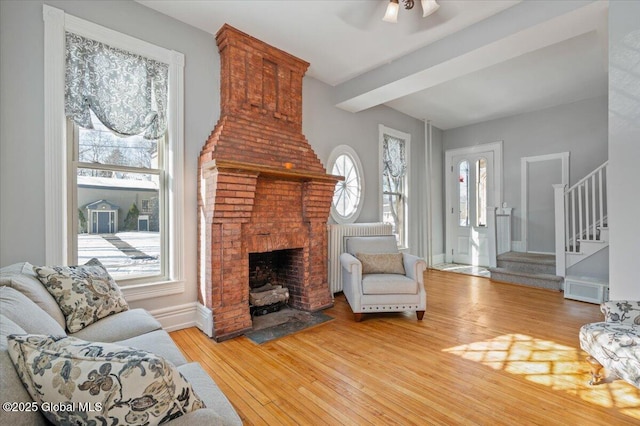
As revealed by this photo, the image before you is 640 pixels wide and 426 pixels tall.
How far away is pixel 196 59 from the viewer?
3059 millimetres

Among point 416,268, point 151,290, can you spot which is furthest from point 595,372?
point 151,290

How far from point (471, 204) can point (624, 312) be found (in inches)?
170

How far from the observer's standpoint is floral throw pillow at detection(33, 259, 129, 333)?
172 cm

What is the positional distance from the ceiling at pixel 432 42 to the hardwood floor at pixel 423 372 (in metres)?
2.77

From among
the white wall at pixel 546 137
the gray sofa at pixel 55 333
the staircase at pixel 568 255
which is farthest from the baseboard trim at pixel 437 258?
the gray sofa at pixel 55 333

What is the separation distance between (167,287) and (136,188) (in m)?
1.00

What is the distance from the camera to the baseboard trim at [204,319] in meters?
2.76

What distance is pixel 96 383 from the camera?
73 centimetres

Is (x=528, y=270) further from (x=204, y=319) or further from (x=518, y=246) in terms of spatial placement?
(x=204, y=319)

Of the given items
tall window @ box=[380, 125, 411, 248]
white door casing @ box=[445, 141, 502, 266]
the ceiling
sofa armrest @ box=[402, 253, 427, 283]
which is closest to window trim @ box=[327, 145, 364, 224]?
tall window @ box=[380, 125, 411, 248]

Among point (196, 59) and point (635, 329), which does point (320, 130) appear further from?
point (635, 329)

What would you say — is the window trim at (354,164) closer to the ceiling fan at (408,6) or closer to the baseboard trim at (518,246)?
the ceiling fan at (408,6)

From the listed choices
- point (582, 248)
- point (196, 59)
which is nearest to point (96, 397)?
point (196, 59)

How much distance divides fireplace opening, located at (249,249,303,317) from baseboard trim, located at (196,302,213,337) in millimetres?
515
